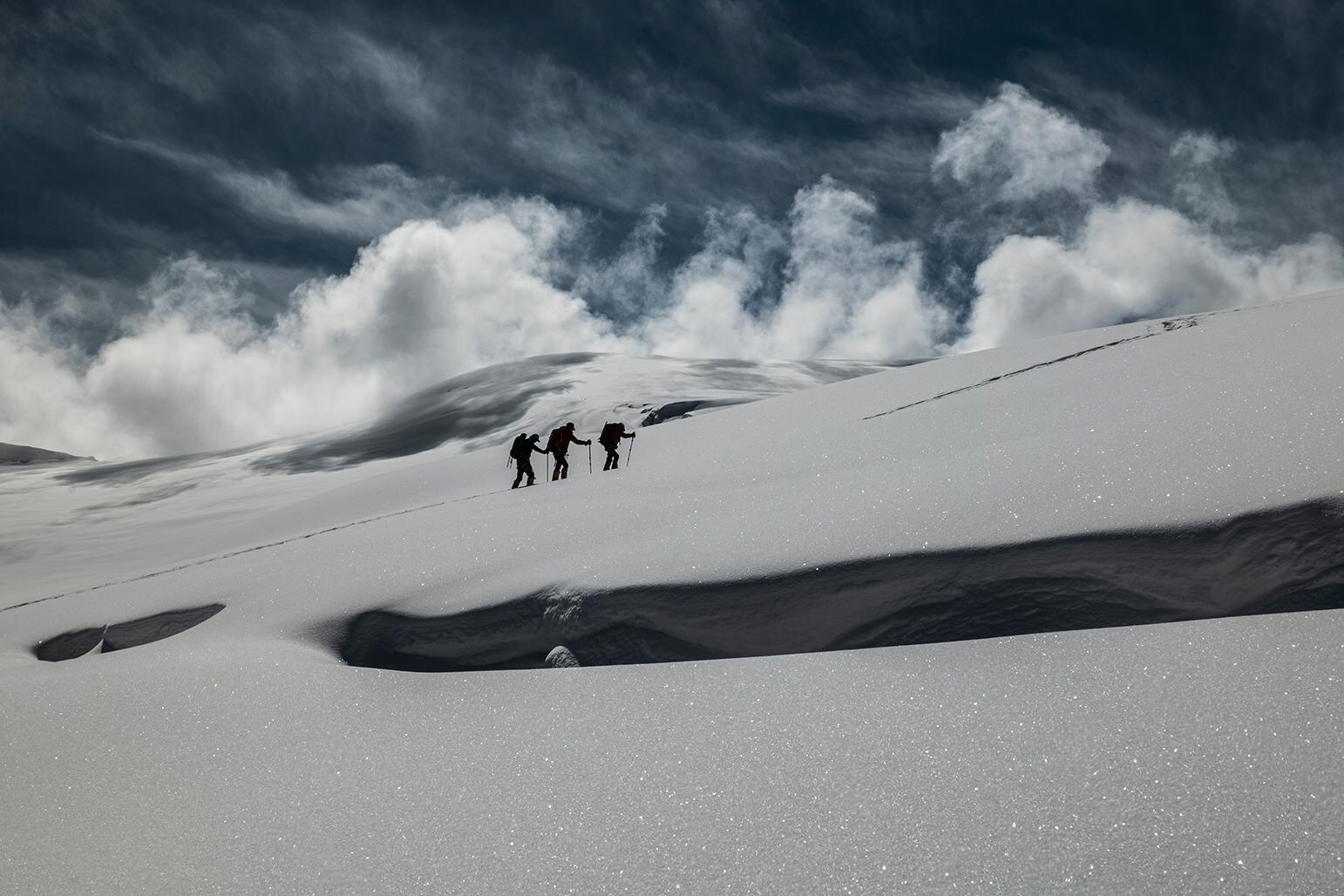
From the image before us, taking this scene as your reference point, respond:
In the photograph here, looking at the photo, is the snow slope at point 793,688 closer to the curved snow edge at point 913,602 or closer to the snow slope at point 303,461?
the curved snow edge at point 913,602

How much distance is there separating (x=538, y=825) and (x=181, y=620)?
289 centimetres

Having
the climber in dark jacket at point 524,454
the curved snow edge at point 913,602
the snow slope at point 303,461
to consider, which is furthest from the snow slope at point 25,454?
the curved snow edge at point 913,602

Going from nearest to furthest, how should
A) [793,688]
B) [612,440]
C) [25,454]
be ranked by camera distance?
[793,688] < [612,440] < [25,454]

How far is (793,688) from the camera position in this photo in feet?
7.75

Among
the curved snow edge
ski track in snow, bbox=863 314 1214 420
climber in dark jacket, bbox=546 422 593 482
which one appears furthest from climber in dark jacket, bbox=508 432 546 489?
the curved snow edge

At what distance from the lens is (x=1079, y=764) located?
181cm

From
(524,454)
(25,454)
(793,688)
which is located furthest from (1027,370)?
(25,454)

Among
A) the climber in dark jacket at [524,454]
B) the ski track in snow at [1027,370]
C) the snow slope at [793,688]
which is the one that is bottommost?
the snow slope at [793,688]

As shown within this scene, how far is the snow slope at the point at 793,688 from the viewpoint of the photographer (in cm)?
168

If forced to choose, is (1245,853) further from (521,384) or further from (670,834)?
(521,384)

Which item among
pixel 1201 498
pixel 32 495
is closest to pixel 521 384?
pixel 32 495

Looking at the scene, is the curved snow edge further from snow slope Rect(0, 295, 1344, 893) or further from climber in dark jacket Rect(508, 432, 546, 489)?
climber in dark jacket Rect(508, 432, 546, 489)

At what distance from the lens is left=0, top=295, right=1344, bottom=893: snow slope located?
168cm

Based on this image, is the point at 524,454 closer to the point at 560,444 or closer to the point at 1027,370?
the point at 560,444
